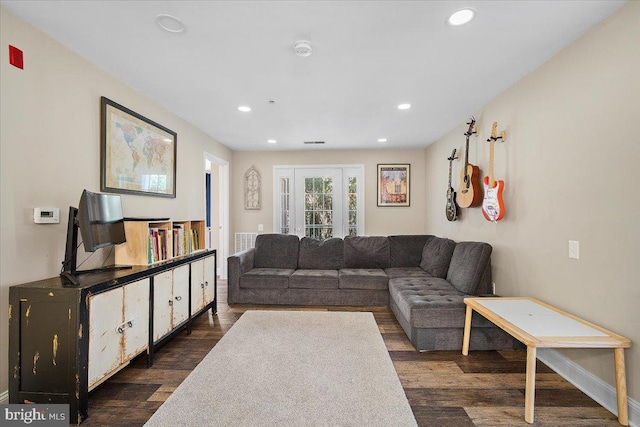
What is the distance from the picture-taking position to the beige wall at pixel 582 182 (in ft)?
5.71

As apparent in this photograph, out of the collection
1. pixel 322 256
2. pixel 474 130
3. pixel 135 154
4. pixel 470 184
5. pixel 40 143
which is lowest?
pixel 322 256

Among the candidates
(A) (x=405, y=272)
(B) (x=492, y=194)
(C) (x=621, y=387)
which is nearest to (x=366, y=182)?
(A) (x=405, y=272)

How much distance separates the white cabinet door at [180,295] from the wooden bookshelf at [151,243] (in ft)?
0.62

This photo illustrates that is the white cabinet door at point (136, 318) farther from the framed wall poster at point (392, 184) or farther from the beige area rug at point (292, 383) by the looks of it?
the framed wall poster at point (392, 184)

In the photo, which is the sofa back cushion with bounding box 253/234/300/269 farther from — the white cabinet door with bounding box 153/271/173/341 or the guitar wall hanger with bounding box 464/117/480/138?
the guitar wall hanger with bounding box 464/117/480/138

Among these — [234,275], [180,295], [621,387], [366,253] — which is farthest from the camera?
[366,253]

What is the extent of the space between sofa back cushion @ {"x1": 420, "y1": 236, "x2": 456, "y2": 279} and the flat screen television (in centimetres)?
340

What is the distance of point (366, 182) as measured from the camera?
5.59 metres

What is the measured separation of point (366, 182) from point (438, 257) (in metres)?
2.18

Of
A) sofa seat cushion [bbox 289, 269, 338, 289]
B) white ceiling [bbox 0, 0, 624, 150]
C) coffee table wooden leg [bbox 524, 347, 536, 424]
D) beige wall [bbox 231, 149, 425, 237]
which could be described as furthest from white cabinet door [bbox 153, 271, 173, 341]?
beige wall [bbox 231, 149, 425, 237]

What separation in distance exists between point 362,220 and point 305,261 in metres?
1.56

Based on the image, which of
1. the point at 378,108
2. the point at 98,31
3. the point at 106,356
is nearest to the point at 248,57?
the point at 98,31

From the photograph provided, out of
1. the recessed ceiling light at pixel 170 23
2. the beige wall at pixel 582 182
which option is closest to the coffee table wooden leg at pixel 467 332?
the beige wall at pixel 582 182

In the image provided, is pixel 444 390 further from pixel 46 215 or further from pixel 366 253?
pixel 46 215
